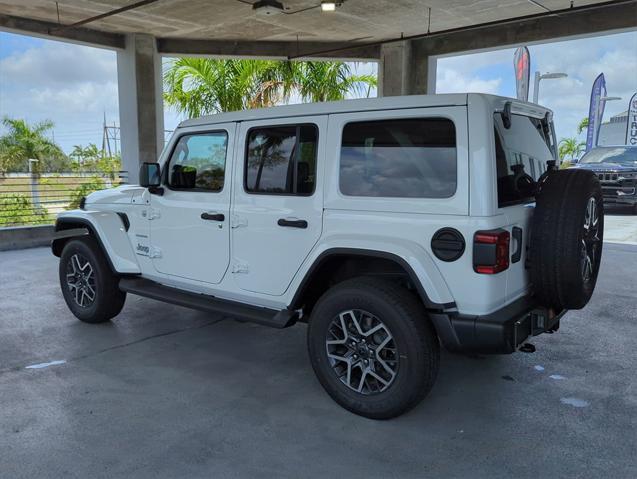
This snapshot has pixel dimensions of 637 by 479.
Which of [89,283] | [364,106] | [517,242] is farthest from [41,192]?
[517,242]

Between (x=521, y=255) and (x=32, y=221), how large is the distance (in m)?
9.63

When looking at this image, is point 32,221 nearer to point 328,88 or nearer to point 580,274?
point 328,88

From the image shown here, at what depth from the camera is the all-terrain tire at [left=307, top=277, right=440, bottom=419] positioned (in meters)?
2.86

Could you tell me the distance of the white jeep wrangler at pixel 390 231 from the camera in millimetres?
2768

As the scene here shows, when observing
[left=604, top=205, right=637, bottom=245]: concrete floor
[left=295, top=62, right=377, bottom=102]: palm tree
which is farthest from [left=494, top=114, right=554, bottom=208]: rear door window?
[left=295, top=62, right=377, bottom=102]: palm tree

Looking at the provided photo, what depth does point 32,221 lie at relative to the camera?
10102 millimetres

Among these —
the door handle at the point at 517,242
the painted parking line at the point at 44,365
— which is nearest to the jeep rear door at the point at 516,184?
the door handle at the point at 517,242

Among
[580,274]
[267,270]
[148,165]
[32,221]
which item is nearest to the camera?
[580,274]

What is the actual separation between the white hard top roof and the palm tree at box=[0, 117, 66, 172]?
18425 millimetres

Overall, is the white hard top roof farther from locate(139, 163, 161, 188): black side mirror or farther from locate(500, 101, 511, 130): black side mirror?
locate(139, 163, 161, 188): black side mirror

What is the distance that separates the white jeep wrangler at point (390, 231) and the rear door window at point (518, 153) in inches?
0.6

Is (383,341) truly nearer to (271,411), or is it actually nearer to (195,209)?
(271,411)

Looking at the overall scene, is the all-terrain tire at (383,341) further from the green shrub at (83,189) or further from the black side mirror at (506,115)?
the green shrub at (83,189)

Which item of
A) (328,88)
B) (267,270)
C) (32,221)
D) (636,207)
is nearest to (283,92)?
(328,88)
